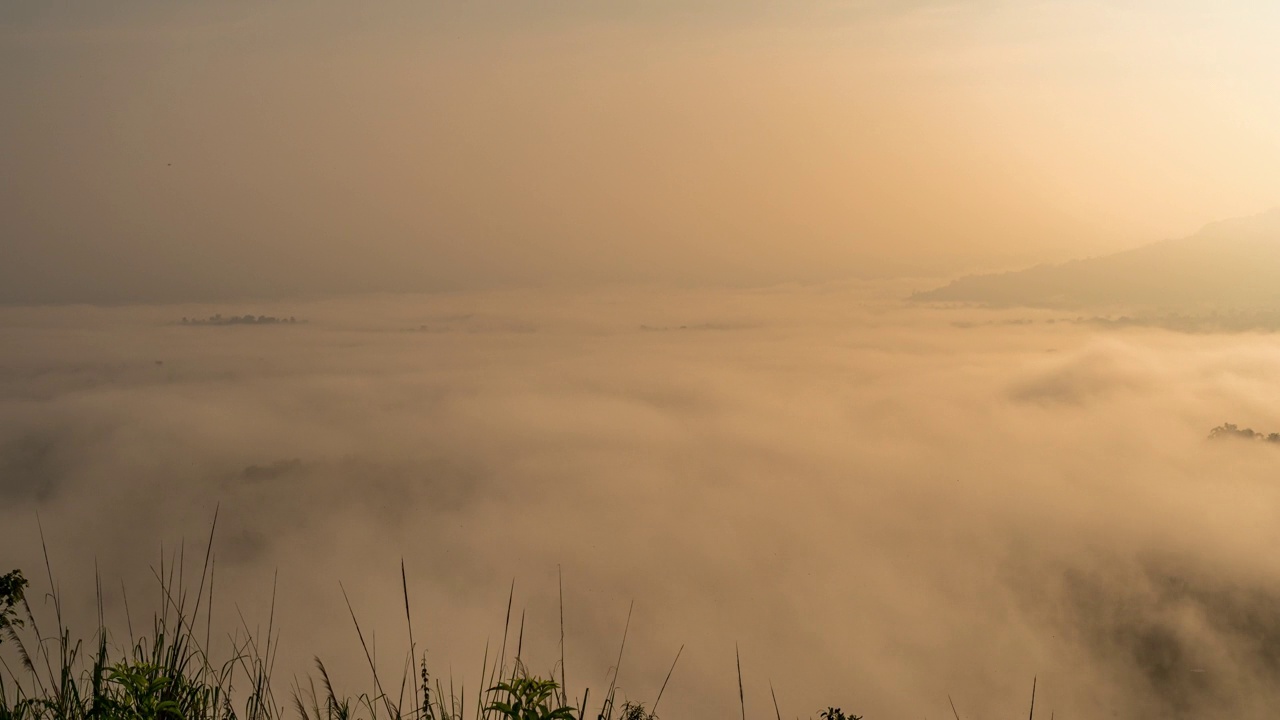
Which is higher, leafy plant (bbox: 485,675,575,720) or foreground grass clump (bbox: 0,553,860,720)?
leafy plant (bbox: 485,675,575,720)

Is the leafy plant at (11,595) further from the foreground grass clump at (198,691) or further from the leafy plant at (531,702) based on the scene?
the leafy plant at (531,702)

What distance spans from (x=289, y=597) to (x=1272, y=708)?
497ft

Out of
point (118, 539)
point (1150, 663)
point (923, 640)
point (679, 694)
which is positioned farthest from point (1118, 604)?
point (118, 539)

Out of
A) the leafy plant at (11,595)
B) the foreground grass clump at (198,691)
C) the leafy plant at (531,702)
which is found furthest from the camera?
the leafy plant at (11,595)

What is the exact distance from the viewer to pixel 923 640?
7343 inches

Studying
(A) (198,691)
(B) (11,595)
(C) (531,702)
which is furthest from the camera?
(B) (11,595)

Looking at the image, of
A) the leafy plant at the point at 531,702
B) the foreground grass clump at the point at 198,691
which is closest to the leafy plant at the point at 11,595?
the foreground grass clump at the point at 198,691

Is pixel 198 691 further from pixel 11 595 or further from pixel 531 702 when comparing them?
pixel 11 595

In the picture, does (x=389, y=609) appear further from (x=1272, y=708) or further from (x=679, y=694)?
(x=1272, y=708)

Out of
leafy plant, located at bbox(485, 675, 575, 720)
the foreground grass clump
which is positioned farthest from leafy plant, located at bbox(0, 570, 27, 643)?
leafy plant, located at bbox(485, 675, 575, 720)

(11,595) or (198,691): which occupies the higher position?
(11,595)

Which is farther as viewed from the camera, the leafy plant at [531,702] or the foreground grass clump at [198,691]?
the foreground grass clump at [198,691]

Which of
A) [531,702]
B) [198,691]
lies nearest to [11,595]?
[198,691]

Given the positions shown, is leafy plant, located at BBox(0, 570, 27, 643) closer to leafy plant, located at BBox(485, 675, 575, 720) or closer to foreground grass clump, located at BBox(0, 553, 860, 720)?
foreground grass clump, located at BBox(0, 553, 860, 720)
